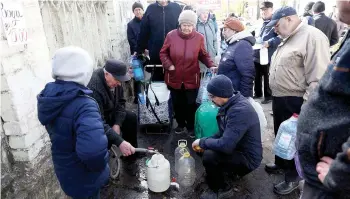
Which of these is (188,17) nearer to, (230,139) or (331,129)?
(230,139)

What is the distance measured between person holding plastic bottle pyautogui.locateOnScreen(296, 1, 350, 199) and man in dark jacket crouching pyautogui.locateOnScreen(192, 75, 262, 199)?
129 centimetres

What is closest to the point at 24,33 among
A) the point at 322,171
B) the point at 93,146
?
the point at 93,146

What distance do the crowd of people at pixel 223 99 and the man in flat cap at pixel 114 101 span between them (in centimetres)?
1

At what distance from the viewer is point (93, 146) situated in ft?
6.23

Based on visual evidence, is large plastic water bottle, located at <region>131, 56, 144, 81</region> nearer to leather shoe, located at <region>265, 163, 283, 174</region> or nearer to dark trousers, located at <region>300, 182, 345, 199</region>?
leather shoe, located at <region>265, 163, 283, 174</region>

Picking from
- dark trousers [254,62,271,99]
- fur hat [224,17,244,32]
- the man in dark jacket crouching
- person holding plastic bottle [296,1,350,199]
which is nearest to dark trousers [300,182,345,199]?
person holding plastic bottle [296,1,350,199]

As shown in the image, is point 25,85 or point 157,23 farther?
point 157,23

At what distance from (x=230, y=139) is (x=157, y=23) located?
2877mm

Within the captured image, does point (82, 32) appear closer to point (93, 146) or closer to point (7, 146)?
point (7, 146)

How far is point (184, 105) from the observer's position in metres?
4.73

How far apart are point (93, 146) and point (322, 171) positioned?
142 centimetres

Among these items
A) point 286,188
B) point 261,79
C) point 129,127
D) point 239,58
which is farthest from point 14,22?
point 261,79

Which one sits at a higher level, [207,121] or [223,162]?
[207,121]

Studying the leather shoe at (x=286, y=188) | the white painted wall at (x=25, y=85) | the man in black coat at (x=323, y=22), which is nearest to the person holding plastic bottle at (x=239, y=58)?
the leather shoe at (x=286, y=188)
